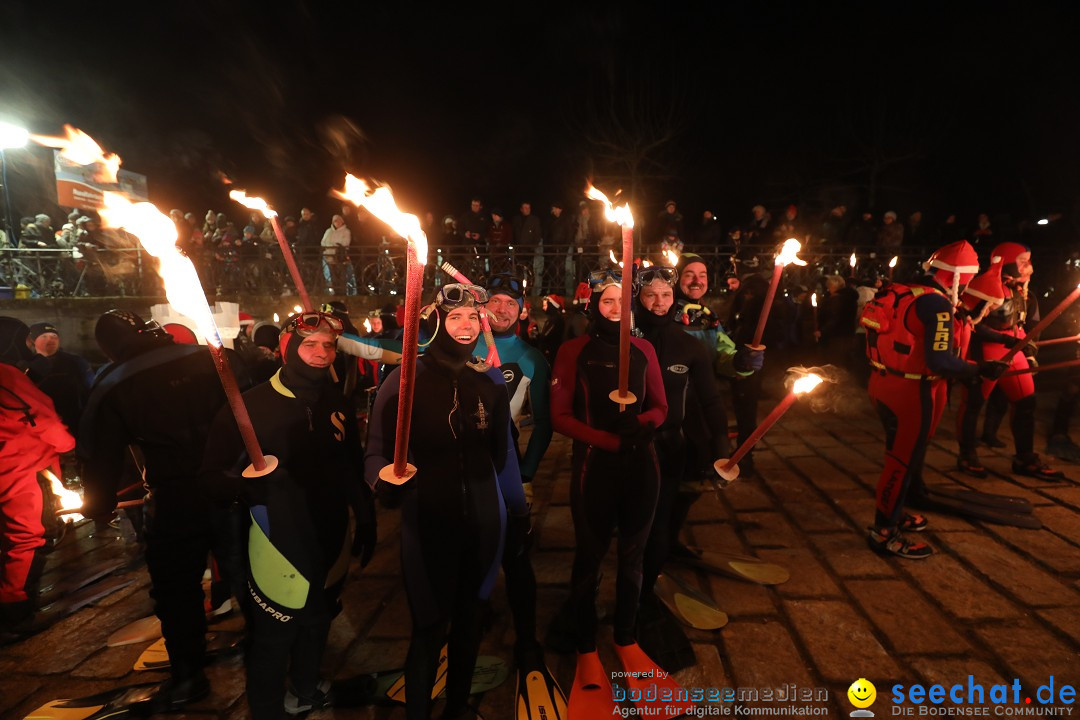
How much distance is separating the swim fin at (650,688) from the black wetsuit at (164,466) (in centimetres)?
272

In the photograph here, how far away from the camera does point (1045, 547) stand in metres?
4.30

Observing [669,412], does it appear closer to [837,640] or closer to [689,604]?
[689,604]

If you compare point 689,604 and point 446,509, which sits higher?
point 446,509

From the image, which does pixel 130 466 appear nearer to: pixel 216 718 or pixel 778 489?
pixel 216 718

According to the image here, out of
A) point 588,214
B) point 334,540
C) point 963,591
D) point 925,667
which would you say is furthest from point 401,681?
point 588,214

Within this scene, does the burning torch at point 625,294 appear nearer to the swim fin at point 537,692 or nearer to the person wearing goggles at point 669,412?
the person wearing goggles at point 669,412

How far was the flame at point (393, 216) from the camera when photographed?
1600mm

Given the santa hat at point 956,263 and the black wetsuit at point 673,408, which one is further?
the santa hat at point 956,263

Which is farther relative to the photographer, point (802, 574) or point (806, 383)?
point (802, 574)

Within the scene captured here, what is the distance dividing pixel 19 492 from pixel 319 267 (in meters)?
10.1

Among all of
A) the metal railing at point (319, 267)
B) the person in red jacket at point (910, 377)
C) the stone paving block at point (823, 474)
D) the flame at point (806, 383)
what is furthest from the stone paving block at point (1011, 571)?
the metal railing at point (319, 267)

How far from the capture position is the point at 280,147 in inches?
741

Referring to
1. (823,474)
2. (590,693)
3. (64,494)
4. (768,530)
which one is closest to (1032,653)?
A: (768,530)

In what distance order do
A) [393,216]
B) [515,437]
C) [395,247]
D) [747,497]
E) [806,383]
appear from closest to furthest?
[393,216] → [806,383] → [515,437] → [747,497] → [395,247]
